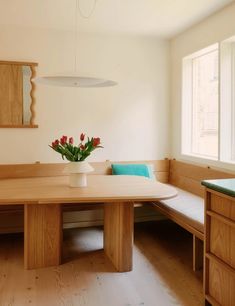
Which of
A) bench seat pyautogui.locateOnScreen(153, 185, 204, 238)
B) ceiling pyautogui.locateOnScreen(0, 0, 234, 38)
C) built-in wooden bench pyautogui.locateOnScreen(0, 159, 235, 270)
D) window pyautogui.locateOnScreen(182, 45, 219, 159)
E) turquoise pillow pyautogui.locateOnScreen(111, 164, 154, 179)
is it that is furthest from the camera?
turquoise pillow pyautogui.locateOnScreen(111, 164, 154, 179)

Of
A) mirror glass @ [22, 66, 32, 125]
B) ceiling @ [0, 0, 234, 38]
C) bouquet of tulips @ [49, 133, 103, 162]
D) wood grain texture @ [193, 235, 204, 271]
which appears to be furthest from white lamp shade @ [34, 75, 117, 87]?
wood grain texture @ [193, 235, 204, 271]

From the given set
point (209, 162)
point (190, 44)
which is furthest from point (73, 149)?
point (190, 44)

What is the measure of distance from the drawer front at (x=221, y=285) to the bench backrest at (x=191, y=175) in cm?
115

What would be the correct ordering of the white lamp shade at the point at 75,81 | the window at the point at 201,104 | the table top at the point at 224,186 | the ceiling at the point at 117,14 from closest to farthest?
the table top at the point at 224,186 → the white lamp shade at the point at 75,81 → the ceiling at the point at 117,14 → the window at the point at 201,104

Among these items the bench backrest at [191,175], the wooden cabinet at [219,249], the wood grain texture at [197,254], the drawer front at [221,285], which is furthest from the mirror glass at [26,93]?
the drawer front at [221,285]

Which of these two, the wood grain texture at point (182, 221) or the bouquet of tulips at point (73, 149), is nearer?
the wood grain texture at point (182, 221)

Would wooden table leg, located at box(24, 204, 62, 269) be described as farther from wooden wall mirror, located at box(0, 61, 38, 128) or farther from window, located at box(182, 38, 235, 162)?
window, located at box(182, 38, 235, 162)

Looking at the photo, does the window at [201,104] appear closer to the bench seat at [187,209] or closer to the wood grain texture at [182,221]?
the bench seat at [187,209]

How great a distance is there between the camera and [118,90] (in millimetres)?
4082

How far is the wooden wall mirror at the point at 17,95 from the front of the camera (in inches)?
145

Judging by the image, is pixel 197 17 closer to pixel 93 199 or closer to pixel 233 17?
pixel 233 17

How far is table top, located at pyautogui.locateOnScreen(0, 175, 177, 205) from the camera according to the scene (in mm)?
2449

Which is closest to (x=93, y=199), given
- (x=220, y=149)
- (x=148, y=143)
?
(x=220, y=149)

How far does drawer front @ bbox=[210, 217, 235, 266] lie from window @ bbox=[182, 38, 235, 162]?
130cm
